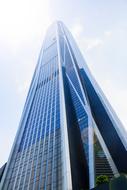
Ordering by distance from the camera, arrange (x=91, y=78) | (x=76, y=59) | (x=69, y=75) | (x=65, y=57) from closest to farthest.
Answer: (x=91, y=78) < (x=69, y=75) < (x=76, y=59) < (x=65, y=57)

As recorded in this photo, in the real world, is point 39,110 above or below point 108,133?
above

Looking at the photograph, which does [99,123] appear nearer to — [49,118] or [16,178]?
[49,118]

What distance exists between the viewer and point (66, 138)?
42750mm

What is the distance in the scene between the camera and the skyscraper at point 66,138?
39062mm

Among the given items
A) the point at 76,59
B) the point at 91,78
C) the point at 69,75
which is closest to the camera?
the point at 91,78

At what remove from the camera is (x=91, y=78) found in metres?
67.5

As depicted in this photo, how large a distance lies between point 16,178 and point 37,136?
1162cm

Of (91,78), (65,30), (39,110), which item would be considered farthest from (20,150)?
(65,30)

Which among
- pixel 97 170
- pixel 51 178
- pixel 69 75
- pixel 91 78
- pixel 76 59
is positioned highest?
pixel 76 59

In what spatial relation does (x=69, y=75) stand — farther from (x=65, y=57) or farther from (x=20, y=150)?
(x=20, y=150)

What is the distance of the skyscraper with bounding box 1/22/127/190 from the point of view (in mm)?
39062

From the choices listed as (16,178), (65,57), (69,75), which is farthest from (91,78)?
(16,178)

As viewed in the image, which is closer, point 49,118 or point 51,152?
point 51,152

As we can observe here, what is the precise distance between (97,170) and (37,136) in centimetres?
1633
